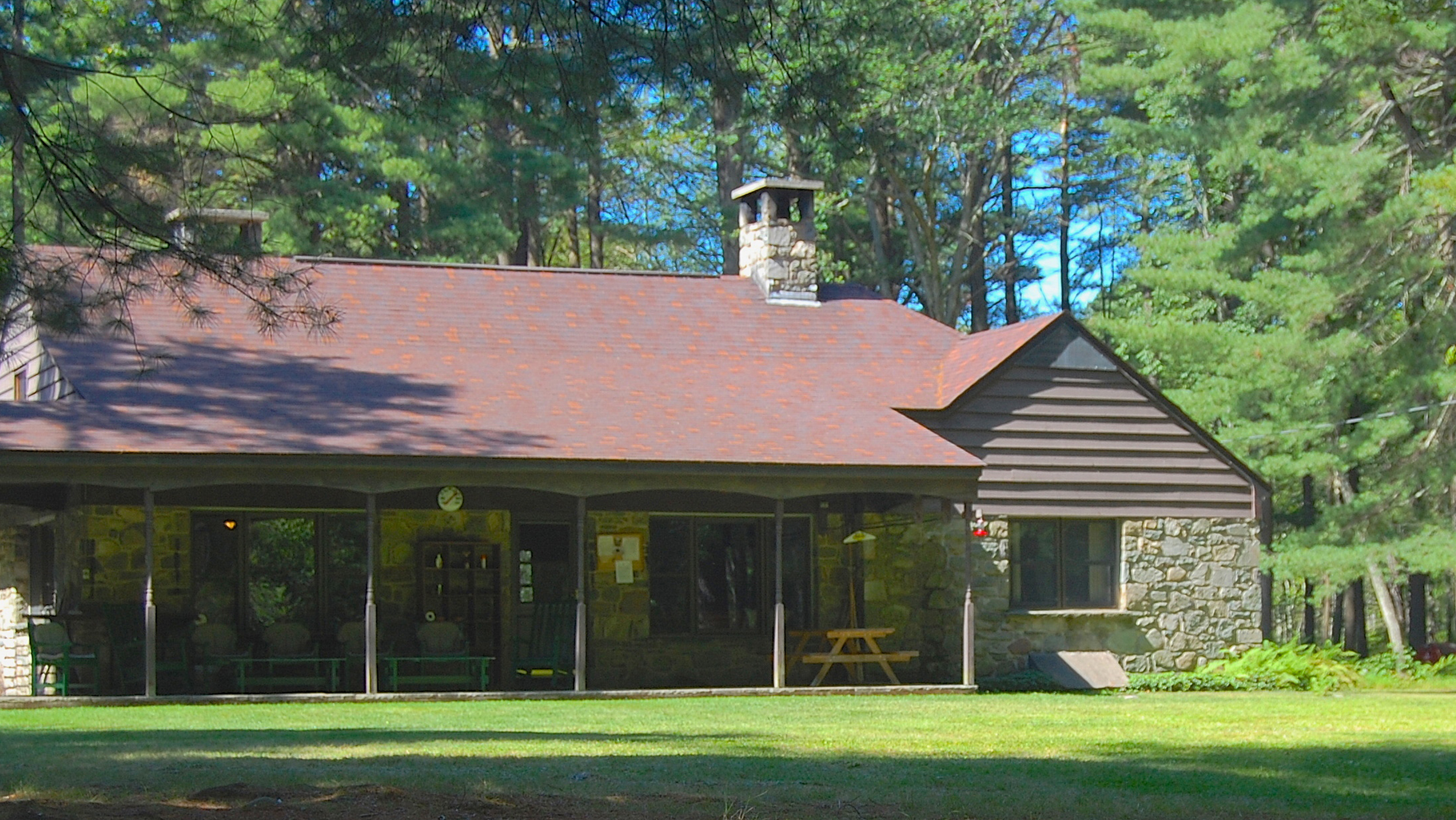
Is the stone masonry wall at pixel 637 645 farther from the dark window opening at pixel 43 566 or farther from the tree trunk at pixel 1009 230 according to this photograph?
the tree trunk at pixel 1009 230

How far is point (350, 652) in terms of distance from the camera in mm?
17250

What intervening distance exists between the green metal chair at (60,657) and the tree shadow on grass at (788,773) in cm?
422

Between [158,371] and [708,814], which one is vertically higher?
[158,371]

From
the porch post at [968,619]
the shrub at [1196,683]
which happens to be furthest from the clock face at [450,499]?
the shrub at [1196,683]

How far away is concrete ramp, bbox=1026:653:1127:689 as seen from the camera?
18.6m

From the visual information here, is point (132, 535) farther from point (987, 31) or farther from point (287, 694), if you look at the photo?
point (987, 31)

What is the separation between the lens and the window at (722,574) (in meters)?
19.1

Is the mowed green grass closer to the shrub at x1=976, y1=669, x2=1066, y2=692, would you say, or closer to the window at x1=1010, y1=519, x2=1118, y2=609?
the shrub at x1=976, y1=669, x2=1066, y2=692

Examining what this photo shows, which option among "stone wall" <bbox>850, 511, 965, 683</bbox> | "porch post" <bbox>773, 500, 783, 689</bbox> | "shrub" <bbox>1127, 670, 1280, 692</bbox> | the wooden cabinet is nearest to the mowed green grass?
"porch post" <bbox>773, 500, 783, 689</bbox>

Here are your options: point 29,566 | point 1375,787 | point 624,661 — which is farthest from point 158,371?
point 1375,787

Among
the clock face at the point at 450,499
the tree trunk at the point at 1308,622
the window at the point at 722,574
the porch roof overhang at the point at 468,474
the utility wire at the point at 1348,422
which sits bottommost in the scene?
the tree trunk at the point at 1308,622

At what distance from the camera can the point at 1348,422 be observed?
21625 millimetres

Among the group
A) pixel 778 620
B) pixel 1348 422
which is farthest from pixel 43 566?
pixel 1348 422

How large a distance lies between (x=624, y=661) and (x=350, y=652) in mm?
3082
